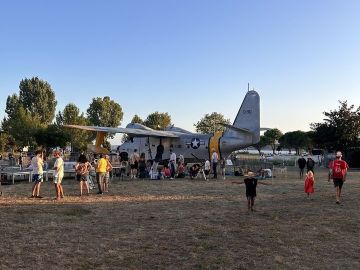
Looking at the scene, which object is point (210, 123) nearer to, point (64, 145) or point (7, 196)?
point (64, 145)

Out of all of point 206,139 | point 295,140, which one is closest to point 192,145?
point 206,139

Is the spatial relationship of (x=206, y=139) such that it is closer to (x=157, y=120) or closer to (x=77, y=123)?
(x=77, y=123)

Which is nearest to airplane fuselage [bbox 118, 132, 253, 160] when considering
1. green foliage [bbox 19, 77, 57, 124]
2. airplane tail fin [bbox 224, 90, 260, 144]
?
airplane tail fin [bbox 224, 90, 260, 144]

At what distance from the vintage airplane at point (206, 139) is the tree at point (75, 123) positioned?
134ft

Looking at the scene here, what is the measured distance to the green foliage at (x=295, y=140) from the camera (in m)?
103

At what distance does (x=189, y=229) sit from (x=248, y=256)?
102 inches

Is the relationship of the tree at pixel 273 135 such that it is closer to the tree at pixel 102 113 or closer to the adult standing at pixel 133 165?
the tree at pixel 102 113

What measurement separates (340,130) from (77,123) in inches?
1918

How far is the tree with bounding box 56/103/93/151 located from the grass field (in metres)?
57.7

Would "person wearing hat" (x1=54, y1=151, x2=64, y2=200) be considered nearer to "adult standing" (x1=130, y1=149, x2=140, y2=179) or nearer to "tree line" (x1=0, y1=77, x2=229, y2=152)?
"adult standing" (x1=130, y1=149, x2=140, y2=179)

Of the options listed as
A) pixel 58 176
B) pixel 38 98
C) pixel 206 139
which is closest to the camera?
pixel 58 176

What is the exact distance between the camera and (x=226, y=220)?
11055 millimetres

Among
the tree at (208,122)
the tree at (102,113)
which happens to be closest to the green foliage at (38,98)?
the tree at (102,113)

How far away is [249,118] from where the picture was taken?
30.2 m
